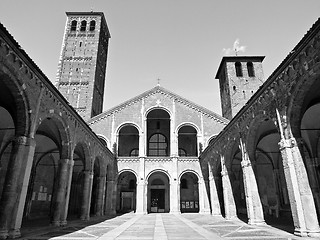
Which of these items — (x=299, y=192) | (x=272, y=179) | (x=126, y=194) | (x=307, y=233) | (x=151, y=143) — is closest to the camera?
(x=307, y=233)

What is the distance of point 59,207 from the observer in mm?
12078

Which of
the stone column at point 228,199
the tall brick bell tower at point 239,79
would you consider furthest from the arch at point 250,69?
the stone column at point 228,199

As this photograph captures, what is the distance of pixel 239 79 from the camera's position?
33.3 m

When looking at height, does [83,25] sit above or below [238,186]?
above

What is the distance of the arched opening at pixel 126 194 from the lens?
25906 millimetres

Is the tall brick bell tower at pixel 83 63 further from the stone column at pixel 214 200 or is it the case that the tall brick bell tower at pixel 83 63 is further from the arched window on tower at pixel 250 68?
the arched window on tower at pixel 250 68

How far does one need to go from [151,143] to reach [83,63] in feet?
50.2

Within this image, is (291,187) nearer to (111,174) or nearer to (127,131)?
(111,174)

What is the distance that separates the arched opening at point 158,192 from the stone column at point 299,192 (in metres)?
17.8

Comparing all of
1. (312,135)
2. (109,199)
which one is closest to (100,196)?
(109,199)

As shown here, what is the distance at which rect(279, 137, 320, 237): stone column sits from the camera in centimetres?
813

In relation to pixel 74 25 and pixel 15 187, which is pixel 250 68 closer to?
pixel 74 25

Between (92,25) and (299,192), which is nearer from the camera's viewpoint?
(299,192)

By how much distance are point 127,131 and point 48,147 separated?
1179cm
